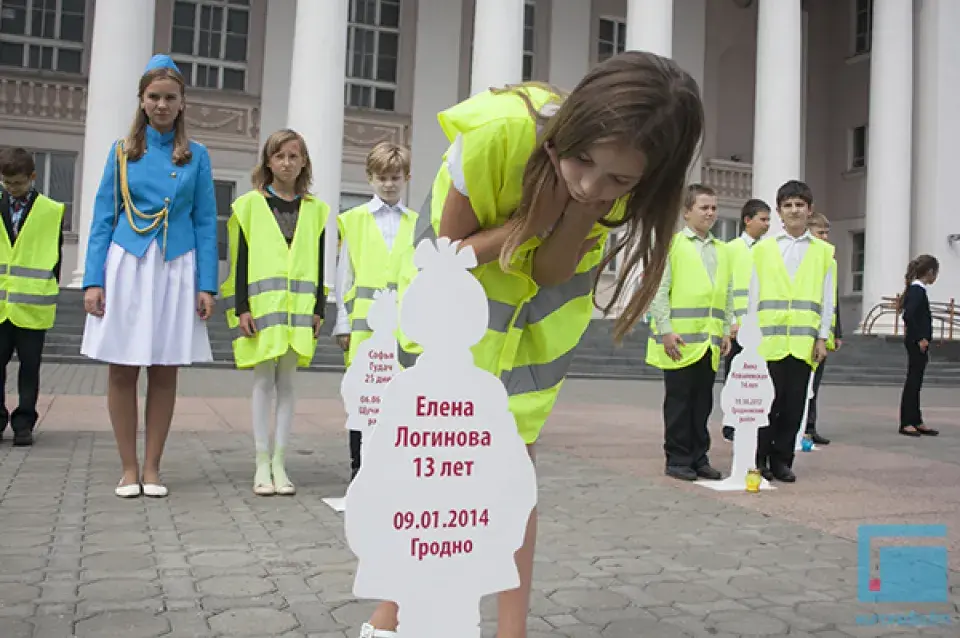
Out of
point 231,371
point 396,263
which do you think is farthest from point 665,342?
point 231,371

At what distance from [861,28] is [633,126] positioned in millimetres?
32392

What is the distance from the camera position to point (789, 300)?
20.5ft

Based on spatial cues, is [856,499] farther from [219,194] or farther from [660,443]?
[219,194]

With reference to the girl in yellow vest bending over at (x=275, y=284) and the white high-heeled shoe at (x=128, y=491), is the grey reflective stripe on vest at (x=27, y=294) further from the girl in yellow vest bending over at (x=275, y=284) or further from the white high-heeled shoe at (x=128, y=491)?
the white high-heeled shoe at (x=128, y=491)

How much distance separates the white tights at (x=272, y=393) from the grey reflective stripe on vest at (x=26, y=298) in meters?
2.52

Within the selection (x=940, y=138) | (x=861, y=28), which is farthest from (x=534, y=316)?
(x=861, y=28)

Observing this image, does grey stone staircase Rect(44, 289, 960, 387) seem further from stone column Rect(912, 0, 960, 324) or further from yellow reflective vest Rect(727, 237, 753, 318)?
yellow reflective vest Rect(727, 237, 753, 318)

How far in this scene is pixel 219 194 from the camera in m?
23.9

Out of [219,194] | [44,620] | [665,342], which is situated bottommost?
[44,620]

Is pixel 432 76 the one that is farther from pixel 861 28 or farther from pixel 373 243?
pixel 373 243

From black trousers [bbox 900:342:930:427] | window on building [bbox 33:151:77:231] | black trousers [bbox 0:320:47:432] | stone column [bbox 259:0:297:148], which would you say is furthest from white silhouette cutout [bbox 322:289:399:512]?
stone column [bbox 259:0:297:148]

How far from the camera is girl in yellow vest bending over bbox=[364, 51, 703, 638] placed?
186 centimetres

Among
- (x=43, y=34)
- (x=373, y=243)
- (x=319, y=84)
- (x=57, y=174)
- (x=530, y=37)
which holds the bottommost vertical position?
(x=373, y=243)

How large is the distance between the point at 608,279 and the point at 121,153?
20711 mm
